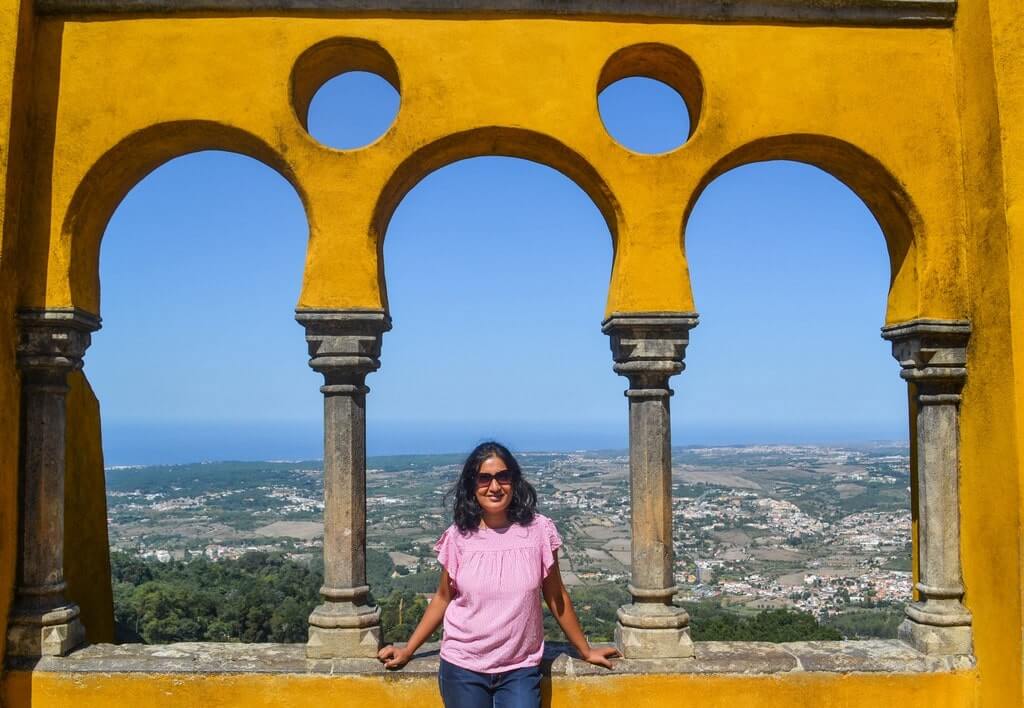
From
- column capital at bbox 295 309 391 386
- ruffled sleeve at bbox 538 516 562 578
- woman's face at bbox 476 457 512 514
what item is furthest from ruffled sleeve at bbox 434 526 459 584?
column capital at bbox 295 309 391 386

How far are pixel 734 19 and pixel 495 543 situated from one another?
309 centimetres

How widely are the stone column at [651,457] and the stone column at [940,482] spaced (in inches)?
49.4

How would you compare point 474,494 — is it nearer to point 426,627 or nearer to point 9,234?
point 426,627

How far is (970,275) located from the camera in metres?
4.44

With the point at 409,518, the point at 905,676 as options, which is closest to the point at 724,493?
the point at 409,518

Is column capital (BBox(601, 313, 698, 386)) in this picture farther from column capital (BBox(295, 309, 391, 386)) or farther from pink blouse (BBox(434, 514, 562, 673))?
column capital (BBox(295, 309, 391, 386))

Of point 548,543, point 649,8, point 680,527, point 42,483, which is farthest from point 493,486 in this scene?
point 680,527

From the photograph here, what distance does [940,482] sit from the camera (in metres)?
4.45

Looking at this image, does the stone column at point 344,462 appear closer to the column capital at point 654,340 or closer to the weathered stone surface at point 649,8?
the column capital at point 654,340

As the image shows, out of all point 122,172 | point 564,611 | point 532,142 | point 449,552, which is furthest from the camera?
point 122,172

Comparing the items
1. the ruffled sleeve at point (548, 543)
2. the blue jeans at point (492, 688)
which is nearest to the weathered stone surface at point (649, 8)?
the ruffled sleeve at point (548, 543)

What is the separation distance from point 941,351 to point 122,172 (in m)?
4.60

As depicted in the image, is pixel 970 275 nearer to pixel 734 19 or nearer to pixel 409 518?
pixel 734 19

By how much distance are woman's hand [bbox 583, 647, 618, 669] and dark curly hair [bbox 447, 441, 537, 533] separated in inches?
34.9
